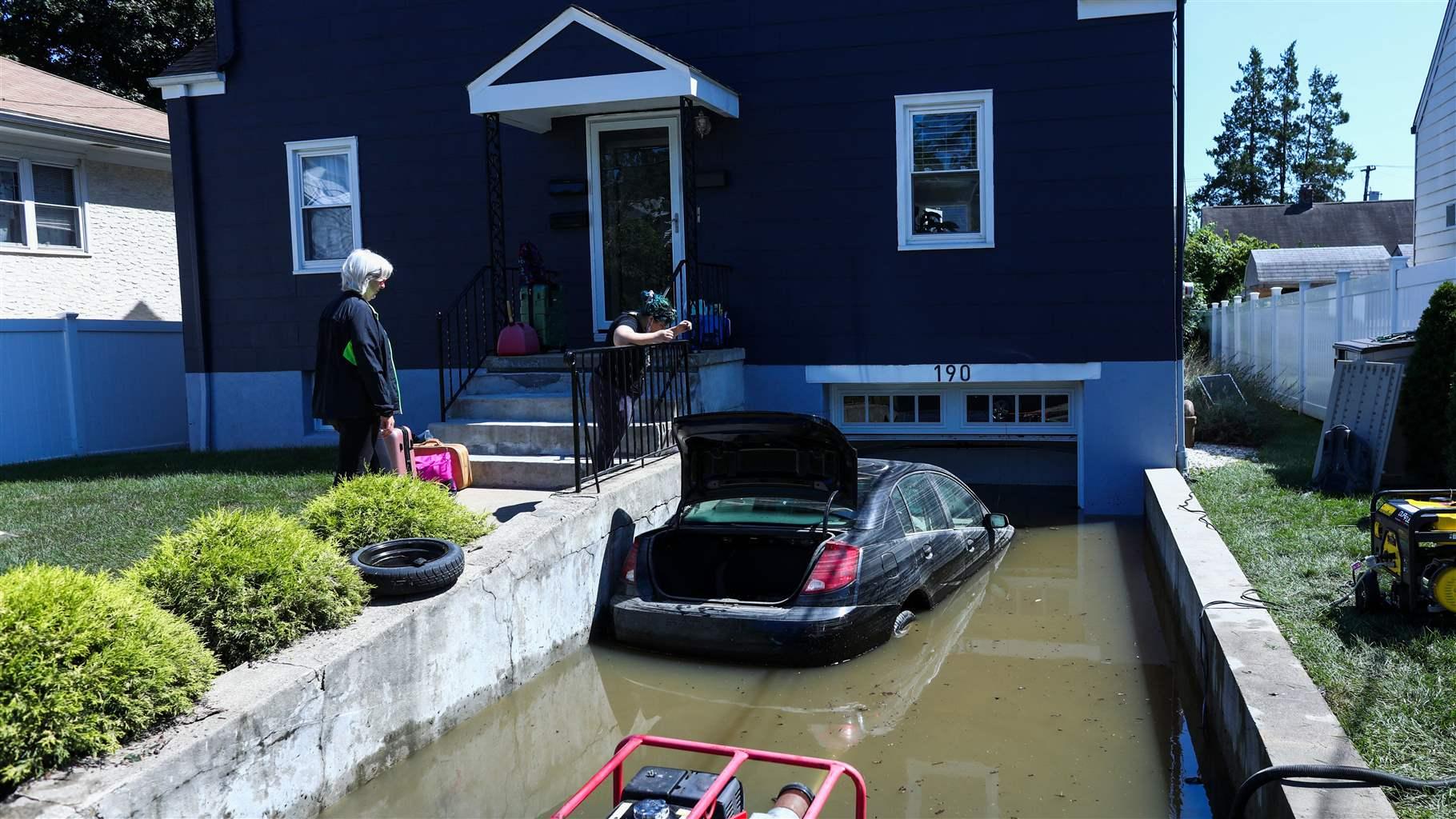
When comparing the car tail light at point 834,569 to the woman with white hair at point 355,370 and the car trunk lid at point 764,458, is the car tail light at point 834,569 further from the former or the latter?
the woman with white hair at point 355,370

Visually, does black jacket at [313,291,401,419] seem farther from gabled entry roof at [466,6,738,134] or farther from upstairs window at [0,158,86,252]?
upstairs window at [0,158,86,252]

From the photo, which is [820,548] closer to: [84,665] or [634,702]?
[634,702]

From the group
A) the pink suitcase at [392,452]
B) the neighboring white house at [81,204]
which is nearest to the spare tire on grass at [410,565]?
the pink suitcase at [392,452]

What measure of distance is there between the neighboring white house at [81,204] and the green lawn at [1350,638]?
14782 millimetres

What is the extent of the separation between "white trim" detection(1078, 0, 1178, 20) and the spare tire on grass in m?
7.56

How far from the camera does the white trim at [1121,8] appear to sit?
31.9ft

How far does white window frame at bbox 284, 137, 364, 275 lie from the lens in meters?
11.9

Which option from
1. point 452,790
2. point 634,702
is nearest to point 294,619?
point 452,790

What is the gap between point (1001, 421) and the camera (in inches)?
435

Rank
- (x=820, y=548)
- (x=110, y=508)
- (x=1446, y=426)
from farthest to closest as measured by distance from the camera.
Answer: (x=110, y=508) → (x=1446, y=426) → (x=820, y=548)

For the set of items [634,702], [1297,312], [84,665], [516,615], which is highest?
[1297,312]

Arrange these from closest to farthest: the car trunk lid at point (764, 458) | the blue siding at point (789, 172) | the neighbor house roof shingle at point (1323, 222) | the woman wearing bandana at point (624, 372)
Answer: the car trunk lid at point (764, 458)
the woman wearing bandana at point (624, 372)
the blue siding at point (789, 172)
the neighbor house roof shingle at point (1323, 222)

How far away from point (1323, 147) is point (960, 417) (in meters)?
56.5

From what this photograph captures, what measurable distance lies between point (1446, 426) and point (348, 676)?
7.56m
